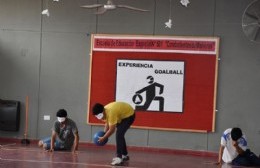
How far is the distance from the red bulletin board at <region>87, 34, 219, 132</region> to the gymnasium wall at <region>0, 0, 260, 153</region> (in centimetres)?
16

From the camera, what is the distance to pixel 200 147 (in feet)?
36.0

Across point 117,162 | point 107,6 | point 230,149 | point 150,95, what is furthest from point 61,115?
point 230,149

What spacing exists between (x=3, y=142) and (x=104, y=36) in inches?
134

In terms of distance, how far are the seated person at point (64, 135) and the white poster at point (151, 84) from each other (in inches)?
72.8

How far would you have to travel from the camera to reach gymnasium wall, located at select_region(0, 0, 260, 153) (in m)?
10.9

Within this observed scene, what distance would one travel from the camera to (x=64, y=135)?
9.86 metres

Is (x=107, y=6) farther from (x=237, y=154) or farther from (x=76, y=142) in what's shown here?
(x=237, y=154)

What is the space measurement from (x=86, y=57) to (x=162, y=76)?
184 centimetres

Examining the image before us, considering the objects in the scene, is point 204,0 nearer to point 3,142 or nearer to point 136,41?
point 136,41

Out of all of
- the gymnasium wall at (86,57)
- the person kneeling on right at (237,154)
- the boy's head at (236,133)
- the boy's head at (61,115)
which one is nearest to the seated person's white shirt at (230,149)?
the person kneeling on right at (237,154)

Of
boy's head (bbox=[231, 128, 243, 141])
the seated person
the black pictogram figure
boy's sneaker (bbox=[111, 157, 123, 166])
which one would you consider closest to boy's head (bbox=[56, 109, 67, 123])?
the seated person

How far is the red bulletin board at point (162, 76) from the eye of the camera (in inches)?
431

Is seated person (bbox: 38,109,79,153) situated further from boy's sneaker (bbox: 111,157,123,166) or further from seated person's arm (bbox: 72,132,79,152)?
boy's sneaker (bbox: 111,157,123,166)

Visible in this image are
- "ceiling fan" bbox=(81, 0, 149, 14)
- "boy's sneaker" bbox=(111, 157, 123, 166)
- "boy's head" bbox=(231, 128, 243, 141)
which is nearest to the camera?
"boy's sneaker" bbox=(111, 157, 123, 166)
